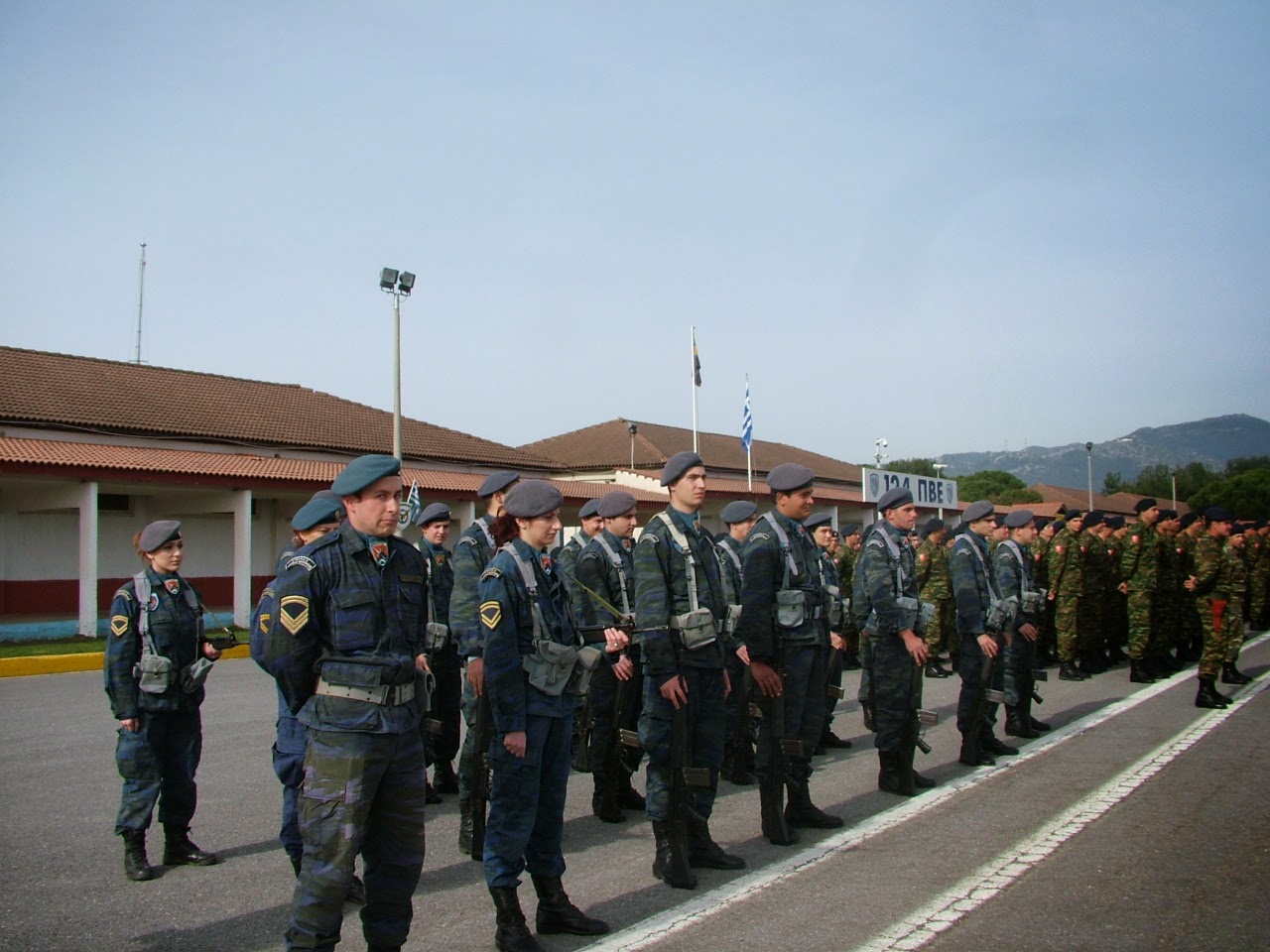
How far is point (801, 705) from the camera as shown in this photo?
6.20 meters

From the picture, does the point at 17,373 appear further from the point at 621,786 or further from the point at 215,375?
the point at 621,786

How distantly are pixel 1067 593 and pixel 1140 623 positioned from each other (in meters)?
0.95

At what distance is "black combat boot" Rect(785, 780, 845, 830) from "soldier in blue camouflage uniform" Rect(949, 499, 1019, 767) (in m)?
2.18

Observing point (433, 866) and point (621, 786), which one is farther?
point (621, 786)

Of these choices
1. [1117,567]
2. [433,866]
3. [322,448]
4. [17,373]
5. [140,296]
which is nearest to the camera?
[433,866]

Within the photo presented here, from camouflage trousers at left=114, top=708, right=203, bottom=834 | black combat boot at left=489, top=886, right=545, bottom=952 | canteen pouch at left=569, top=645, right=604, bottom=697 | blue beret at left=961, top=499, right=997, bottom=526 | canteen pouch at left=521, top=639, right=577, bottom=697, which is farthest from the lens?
blue beret at left=961, top=499, right=997, bottom=526

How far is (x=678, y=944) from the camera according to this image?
4258mm

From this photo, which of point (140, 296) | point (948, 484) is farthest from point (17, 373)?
point (948, 484)

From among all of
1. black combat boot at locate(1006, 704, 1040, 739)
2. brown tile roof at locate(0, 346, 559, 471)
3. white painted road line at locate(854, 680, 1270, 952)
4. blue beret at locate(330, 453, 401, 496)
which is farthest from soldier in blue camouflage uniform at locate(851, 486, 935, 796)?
brown tile roof at locate(0, 346, 559, 471)

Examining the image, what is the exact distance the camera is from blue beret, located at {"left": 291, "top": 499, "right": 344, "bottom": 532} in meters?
5.62

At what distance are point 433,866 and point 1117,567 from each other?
12.4 metres

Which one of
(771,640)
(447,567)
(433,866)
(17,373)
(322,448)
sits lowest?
(433,866)

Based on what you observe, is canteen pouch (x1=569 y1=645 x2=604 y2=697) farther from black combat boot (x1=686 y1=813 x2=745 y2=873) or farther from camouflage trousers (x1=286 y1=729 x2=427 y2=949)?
black combat boot (x1=686 y1=813 x2=745 y2=873)

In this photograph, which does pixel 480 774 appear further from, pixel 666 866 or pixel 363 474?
pixel 363 474
